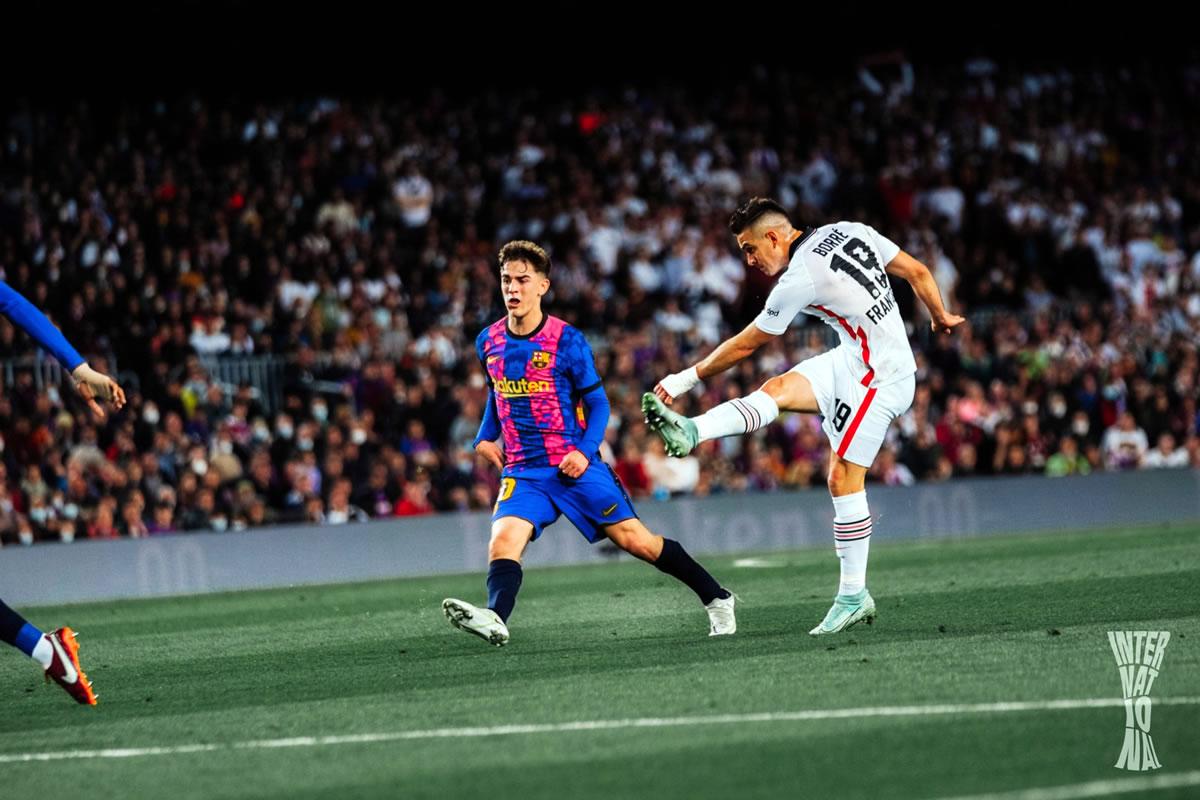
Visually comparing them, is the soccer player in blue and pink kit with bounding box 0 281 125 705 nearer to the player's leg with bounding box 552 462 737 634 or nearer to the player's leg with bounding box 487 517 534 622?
the player's leg with bounding box 487 517 534 622

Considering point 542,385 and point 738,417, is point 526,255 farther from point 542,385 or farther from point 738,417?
point 738,417

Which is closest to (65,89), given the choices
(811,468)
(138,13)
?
(138,13)

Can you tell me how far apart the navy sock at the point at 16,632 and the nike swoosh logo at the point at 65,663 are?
75mm

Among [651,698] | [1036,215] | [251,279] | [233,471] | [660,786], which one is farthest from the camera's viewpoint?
[1036,215]

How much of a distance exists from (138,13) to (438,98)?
4.79m

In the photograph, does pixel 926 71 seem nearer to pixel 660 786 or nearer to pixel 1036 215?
pixel 1036 215

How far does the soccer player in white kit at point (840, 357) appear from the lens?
9477 mm

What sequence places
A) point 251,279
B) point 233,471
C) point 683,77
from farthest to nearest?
point 683,77 → point 251,279 → point 233,471

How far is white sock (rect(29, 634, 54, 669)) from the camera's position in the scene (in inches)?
311

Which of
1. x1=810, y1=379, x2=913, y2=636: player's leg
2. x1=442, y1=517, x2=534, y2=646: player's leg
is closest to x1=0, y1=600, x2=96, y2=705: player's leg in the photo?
x1=442, y1=517, x2=534, y2=646: player's leg

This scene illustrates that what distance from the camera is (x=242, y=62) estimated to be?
2814cm

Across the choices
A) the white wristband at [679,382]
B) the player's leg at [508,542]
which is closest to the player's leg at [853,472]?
the white wristband at [679,382]

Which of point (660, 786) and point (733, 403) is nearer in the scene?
point (660, 786)

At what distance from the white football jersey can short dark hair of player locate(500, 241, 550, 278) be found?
3.94ft
